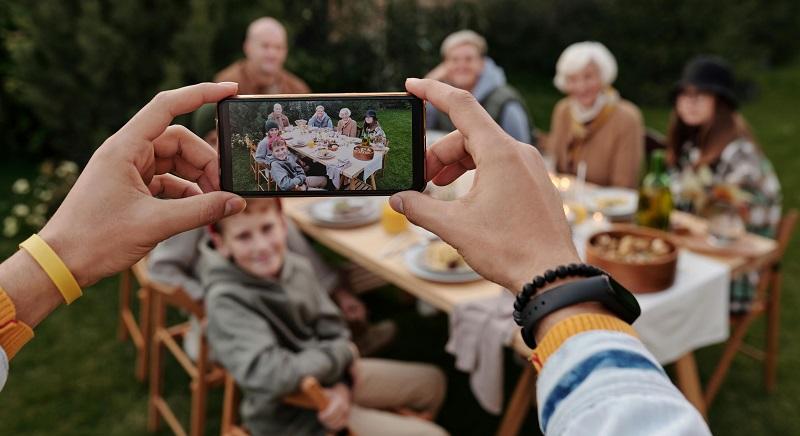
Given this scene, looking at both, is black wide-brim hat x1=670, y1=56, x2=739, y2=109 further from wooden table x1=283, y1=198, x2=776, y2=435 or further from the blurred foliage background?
the blurred foliage background

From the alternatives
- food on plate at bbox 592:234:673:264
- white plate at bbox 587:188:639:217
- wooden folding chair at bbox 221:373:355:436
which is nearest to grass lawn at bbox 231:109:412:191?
wooden folding chair at bbox 221:373:355:436

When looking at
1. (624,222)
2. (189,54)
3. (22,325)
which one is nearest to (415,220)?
(22,325)

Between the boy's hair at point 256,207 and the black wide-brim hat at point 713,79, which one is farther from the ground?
the black wide-brim hat at point 713,79

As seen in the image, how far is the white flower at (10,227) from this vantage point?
529cm

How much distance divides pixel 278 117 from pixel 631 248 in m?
1.70

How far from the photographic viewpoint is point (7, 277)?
3.12ft

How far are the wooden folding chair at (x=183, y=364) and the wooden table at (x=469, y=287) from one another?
2.38 feet

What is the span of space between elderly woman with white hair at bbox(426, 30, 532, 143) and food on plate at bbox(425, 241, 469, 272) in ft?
5.61

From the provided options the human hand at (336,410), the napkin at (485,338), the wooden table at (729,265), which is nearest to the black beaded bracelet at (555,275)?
the human hand at (336,410)

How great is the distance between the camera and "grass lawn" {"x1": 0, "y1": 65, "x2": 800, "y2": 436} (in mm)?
3342

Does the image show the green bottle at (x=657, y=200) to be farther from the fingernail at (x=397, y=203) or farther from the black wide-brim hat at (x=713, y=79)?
the fingernail at (x=397, y=203)

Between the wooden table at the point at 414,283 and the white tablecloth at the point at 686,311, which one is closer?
the white tablecloth at the point at 686,311

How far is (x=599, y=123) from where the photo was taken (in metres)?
4.21

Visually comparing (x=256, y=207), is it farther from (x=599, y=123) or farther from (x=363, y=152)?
(x=599, y=123)
